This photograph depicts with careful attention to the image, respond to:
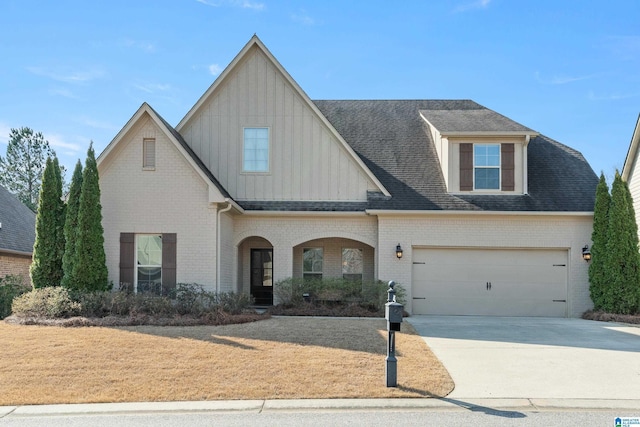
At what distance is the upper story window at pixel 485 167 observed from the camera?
17.9 m

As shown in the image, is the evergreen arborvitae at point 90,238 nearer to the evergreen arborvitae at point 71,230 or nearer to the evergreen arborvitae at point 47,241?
the evergreen arborvitae at point 71,230

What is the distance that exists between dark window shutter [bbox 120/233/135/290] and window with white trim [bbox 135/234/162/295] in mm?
169

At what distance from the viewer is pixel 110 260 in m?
16.1

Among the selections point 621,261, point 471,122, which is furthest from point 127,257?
point 621,261

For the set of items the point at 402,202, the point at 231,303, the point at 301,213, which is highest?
the point at 402,202

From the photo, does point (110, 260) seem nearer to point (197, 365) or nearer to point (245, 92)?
point (245, 92)

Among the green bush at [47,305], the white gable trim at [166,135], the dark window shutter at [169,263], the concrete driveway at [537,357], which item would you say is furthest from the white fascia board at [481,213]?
the green bush at [47,305]

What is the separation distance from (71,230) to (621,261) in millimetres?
15606

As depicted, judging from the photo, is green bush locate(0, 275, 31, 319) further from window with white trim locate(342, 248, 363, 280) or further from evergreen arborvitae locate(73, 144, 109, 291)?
window with white trim locate(342, 248, 363, 280)

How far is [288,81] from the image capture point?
1795 centimetres

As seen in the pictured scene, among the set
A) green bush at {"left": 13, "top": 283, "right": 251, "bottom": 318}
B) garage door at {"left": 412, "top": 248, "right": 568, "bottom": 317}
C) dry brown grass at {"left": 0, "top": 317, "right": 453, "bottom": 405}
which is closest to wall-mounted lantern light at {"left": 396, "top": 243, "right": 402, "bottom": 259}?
garage door at {"left": 412, "top": 248, "right": 568, "bottom": 317}

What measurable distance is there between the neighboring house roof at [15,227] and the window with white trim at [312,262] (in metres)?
11.4

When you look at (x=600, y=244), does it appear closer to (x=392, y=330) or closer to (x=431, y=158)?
(x=431, y=158)

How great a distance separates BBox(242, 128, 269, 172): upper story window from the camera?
713 inches
